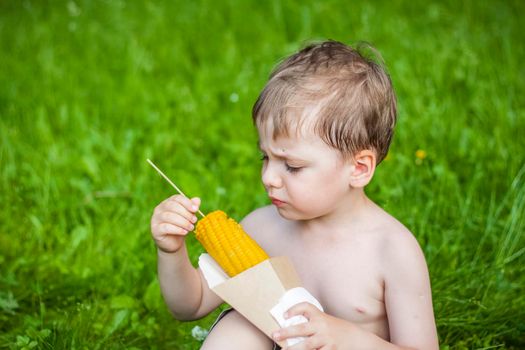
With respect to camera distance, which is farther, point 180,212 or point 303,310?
point 180,212

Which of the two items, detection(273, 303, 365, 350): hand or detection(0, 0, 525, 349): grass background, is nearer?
detection(273, 303, 365, 350): hand

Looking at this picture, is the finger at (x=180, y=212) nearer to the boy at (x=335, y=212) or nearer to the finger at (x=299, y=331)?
the boy at (x=335, y=212)

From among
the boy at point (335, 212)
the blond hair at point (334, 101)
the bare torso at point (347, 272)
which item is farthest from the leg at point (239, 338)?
the blond hair at point (334, 101)

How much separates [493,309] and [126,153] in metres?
2.00

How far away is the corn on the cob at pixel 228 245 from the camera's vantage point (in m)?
2.16

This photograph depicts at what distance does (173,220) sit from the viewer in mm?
2230

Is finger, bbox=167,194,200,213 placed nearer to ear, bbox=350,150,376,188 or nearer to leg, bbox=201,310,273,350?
leg, bbox=201,310,273,350

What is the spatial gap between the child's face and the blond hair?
0.03 metres

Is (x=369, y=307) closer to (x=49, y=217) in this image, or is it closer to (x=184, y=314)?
(x=184, y=314)

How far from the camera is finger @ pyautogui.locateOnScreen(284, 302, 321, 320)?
2004 millimetres

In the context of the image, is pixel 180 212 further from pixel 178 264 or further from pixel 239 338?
pixel 239 338

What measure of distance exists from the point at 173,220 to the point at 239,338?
0.38 m

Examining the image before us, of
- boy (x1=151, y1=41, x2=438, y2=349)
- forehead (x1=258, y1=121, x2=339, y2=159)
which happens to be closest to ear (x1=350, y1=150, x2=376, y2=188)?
boy (x1=151, y1=41, x2=438, y2=349)

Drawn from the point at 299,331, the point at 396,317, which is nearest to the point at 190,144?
the point at 396,317
